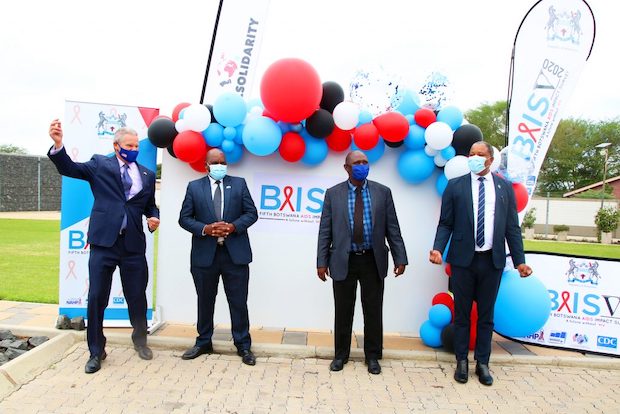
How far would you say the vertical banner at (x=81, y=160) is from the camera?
4.69 m

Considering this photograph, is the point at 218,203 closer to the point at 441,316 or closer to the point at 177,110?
the point at 177,110

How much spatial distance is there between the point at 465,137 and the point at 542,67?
4.13 ft

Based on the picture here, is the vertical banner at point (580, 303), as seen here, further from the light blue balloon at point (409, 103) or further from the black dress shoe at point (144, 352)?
the black dress shoe at point (144, 352)

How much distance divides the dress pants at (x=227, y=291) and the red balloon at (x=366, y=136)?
64.9 inches

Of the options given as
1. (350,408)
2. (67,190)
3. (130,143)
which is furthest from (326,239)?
(67,190)

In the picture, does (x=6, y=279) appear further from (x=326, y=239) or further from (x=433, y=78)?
(x=433, y=78)

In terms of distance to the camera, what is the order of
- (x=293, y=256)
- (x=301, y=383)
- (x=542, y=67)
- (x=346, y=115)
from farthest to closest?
(x=293, y=256), (x=542, y=67), (x=346, y=115), (x=301, y=383)

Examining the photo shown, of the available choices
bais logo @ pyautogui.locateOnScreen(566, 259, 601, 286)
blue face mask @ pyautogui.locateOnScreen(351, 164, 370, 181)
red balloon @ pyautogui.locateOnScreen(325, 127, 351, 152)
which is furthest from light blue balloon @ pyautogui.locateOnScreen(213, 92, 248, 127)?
bais logo @ pyautogui.locateOnScreen(566, 259, 601, 286)

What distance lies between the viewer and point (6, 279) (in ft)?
23.0

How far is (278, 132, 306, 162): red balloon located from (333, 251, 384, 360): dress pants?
1.19m

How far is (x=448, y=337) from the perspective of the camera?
4441mm

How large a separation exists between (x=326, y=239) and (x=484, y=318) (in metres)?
1.52

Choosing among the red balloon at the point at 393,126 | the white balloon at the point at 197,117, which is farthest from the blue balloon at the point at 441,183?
the white balloon at the point at 197,117

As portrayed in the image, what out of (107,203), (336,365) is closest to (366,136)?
(336,365)
